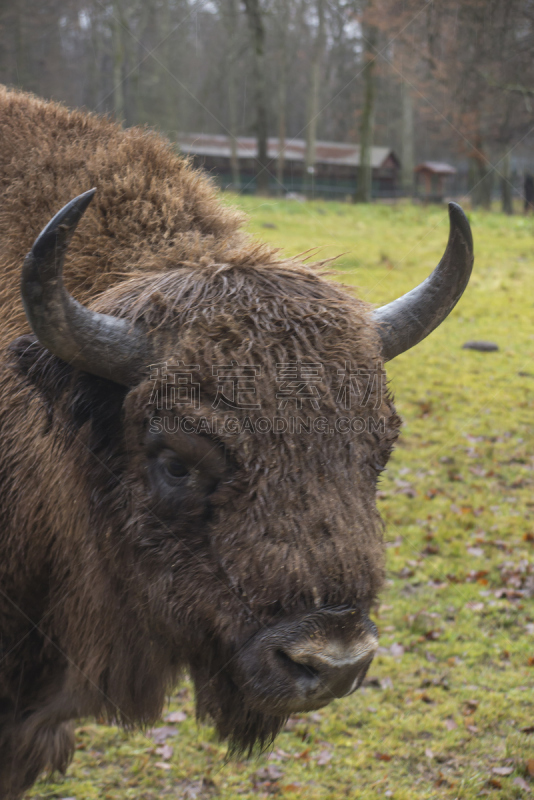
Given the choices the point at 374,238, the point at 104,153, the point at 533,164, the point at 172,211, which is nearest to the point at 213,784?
the point at 172,211

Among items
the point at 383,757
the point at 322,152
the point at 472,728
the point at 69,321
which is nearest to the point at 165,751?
the point at 383,757

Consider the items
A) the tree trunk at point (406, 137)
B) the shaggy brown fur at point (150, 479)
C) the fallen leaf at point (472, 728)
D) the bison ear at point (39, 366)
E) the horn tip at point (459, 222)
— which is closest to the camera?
the shaggy brown fur at point (150, 479)

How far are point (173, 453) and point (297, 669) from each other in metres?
0.87

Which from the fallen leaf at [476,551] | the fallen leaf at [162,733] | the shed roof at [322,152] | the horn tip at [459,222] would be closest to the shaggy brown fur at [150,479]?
the horn tip at [459,222]

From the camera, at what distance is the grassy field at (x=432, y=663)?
4156 millimetres

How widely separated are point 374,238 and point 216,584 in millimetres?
18433

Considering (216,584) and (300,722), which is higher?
(216,584)

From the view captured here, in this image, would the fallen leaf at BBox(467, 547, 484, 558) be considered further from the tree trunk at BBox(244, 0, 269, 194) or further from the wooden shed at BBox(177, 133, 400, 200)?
the wooden shed at BBox(177, 133, 400, 200)

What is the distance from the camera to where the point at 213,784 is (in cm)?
417

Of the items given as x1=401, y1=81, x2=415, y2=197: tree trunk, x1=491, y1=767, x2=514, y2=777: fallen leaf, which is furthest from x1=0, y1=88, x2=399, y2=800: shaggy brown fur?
x1=401, y1=81, x2=415, y2=197: tree trunk

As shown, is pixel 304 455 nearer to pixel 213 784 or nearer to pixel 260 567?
pixel 260 567

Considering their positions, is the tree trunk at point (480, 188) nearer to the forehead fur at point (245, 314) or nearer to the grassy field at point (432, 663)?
the grassy field at point (432, 663)

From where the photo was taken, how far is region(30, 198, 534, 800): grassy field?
4156 millimetres

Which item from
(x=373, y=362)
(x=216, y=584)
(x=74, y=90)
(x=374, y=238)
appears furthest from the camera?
(x=74, y=90)
